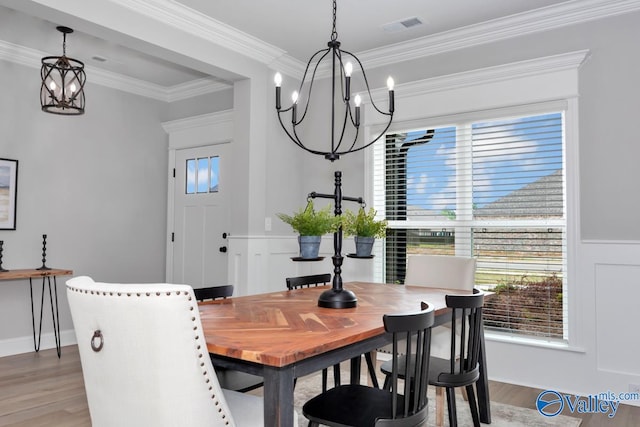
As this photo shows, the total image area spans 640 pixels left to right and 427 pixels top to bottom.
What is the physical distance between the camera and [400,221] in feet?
13.4

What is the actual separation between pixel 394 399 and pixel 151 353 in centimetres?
74

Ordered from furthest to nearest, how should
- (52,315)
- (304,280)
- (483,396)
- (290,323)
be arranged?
(52,315) → (304,280) → (483,396) → (290,323)

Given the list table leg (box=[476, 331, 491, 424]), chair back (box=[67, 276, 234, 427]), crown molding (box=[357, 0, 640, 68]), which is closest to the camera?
chair back (box=[67, 276, 234, 427])

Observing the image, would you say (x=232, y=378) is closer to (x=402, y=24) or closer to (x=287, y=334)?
(x=287, y=334)

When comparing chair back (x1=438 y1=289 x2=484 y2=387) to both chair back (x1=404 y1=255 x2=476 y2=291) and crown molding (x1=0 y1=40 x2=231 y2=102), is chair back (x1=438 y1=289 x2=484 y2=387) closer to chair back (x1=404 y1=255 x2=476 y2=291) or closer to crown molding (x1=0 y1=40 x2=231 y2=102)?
chair back (x1=404 y1=255 x2=476 y2=291)

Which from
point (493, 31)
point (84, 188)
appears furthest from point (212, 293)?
point (84, 188)

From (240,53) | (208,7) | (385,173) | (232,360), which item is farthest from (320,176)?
(232,360)

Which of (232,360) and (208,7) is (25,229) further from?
Result: (232,360)

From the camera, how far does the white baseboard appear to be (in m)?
4.08

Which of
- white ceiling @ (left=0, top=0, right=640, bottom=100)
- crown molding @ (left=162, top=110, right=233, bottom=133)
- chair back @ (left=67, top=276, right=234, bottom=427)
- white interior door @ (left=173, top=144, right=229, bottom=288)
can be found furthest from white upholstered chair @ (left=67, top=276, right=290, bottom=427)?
crown molding @ (left=162, top=110, right=233, bottom=133)

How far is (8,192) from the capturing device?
411 cm

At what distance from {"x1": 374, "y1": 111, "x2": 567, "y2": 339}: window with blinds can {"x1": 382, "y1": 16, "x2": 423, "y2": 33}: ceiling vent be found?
0.81 metres

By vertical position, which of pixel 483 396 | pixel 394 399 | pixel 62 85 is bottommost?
pixel 483 396

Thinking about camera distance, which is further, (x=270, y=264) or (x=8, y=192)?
(x=270, y=264)
